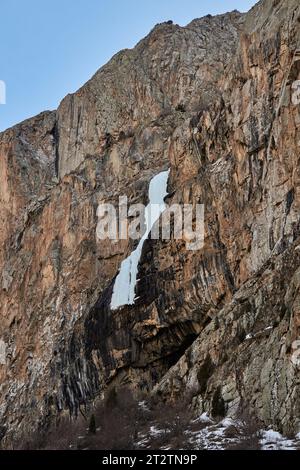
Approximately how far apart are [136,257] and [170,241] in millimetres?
3290

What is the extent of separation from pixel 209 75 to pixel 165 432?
114ft

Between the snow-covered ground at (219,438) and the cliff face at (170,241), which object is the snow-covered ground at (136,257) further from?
the snow-covered ground at (219,438)

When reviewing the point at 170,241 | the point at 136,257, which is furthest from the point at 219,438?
the point at 136,257

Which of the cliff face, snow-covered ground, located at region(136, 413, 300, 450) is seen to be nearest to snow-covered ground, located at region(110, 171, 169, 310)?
the cliff face

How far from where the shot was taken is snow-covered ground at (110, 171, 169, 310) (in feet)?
133

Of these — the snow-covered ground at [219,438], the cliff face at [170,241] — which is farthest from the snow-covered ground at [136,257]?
the snow-covered ground at [219,438]

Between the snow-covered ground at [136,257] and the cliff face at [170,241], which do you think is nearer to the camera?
the cliff face at [170,241]

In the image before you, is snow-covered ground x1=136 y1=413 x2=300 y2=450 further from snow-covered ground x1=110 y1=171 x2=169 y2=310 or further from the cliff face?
snow-covered ground x1=110 y1=171 x2=169 y2=310

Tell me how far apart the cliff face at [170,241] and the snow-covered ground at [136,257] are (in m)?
0.64

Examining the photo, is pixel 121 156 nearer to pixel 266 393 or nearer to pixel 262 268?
pixel 262 268

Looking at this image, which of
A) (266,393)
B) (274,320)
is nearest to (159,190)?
(274,320)

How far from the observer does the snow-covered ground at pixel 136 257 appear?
133 ft

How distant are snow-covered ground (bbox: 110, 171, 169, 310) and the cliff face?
0.64 m

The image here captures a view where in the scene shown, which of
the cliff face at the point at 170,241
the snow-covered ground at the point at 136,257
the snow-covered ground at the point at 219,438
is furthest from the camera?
the snow-covered ground at the point at 136,257
